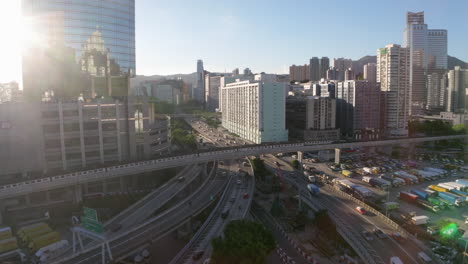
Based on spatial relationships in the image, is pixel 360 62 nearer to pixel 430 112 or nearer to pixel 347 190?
pixel 430 112

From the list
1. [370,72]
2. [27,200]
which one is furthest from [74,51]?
[370,72]

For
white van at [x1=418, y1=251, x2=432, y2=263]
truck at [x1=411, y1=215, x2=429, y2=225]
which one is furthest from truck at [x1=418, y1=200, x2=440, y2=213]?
white van at [x1=418, y1=251, x2=432, y2=263]

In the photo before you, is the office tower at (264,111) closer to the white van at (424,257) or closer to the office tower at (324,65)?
the white van at (424,257)

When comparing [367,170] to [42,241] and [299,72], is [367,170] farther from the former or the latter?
[299,72]

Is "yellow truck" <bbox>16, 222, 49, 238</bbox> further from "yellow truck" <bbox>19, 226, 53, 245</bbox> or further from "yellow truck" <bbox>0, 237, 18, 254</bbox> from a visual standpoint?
"yellow truck" <bbox>0, 237, 18, 254</bbox>

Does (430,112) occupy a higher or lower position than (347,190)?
higher

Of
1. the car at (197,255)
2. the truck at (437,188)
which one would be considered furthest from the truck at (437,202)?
the car at (197,255)

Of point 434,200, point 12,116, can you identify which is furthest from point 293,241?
point 12,116
